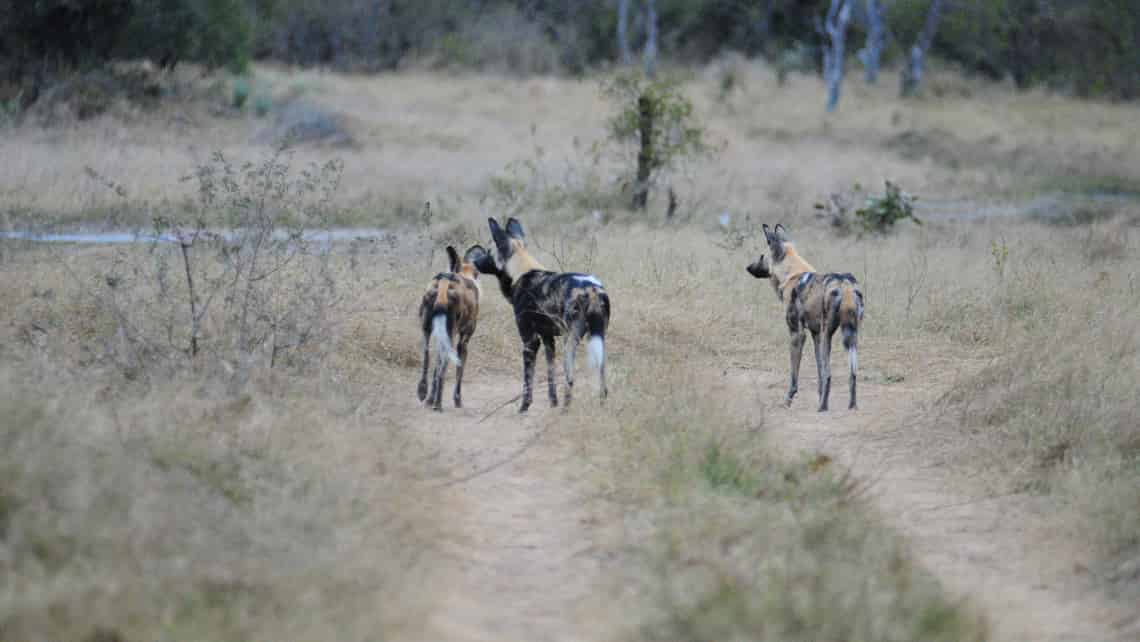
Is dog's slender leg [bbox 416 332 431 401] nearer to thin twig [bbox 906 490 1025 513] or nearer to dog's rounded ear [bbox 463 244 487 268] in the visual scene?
dog's rounded ear [bbox 463 244 487 268]

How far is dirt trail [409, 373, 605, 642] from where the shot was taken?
4.50m

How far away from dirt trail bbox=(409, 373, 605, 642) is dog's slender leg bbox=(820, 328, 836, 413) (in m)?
1.82

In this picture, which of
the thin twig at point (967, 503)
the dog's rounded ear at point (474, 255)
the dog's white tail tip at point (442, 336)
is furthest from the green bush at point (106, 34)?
the thin twig at point (967, 503)

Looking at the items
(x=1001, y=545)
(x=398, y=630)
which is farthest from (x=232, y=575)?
(x=1001, y=545)

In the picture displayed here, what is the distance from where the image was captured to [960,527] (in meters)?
5.84

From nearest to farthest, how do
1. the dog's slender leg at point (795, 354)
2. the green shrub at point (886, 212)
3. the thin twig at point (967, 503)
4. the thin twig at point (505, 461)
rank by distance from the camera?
the thin twig at point (505, 461) → the thin twig at point (967, 503) → the dog's slender leg at point (795, 354) → the green shrub at point (886, 212)

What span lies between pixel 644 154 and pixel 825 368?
870 centimetres

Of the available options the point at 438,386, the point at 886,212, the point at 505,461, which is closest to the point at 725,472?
the point at 505,461

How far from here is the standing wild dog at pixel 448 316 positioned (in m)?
7.29

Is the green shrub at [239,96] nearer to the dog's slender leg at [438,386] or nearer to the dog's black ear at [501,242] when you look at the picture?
the dog's black ear at [501,242]

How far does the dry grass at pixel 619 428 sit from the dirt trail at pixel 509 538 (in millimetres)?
159

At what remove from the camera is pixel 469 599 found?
15.4 feet

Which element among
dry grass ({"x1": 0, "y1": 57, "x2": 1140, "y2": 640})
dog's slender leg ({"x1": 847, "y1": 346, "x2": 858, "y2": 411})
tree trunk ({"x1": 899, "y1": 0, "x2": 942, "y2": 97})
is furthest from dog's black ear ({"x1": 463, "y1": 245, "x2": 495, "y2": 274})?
tree trunk ({"x1": 899, "y1": 0, "x2": 942, "y2": 97})

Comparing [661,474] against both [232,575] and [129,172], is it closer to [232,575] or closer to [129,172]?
[232,575]
